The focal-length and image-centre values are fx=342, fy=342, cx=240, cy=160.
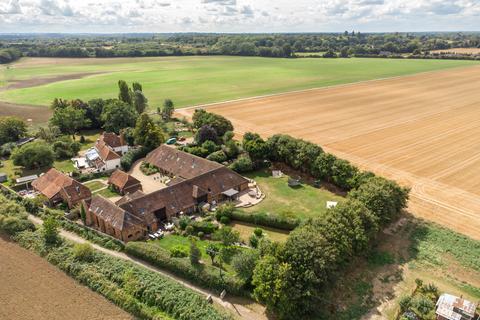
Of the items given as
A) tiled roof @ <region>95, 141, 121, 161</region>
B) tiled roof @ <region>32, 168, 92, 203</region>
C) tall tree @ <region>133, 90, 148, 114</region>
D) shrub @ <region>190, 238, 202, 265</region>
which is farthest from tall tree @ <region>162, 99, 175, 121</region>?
shrub @ <region>190, 238, 202, 265</region>

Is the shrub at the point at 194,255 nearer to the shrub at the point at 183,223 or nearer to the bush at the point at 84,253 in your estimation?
the shrub at the point at 183,223

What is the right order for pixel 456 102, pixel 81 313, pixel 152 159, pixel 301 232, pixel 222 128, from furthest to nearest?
1. pixel 456 102
2. pixel 222 128
3. pixel 152 159
4. pixel 301 232
5. pixel 81 313

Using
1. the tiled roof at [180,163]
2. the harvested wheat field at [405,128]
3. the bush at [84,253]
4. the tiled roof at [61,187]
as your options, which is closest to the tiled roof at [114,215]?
the bush at [84,253]

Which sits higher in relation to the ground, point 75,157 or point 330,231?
point 330,231

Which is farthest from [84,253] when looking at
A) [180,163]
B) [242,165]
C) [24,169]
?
[24,169]

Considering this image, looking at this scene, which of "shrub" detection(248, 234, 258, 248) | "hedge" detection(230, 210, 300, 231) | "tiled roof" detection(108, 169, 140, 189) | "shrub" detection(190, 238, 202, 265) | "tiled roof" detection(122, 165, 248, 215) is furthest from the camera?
"tiled roof" detection(108, 169, 140, 189)

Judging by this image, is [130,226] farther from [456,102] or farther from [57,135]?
[456,102]

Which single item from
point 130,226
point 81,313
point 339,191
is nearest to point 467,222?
point 339,191

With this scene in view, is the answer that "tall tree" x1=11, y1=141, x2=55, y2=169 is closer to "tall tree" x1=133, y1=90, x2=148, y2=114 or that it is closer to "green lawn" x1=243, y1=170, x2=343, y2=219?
"tall tree" x1=133, y1=90, x2=148, y2=114
